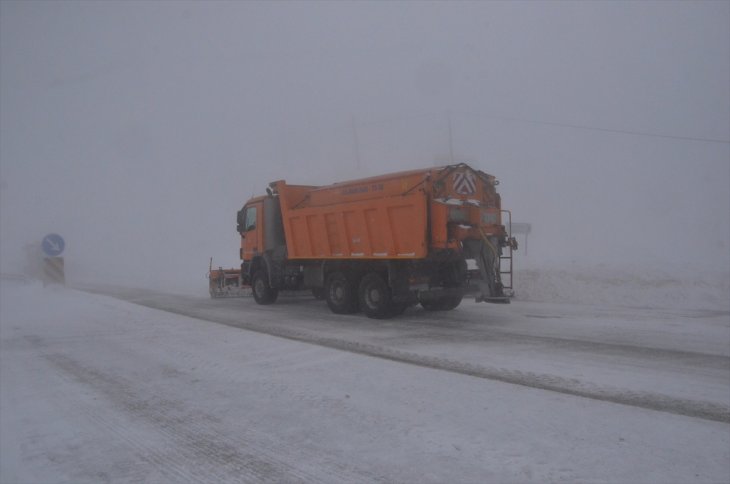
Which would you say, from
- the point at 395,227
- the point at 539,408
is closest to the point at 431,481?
the point at 539,408

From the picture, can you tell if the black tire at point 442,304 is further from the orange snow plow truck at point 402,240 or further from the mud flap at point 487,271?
the mud flap at point 487,271

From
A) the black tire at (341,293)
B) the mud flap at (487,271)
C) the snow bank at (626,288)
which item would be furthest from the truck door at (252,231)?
the snow bank at (626,288)

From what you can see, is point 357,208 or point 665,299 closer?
point 357,208

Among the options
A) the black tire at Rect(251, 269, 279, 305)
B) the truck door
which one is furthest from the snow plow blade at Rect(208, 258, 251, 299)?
the black tire at Rect(251, 269, 279, 305)

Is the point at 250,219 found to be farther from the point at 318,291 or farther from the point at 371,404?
the point at 371,404

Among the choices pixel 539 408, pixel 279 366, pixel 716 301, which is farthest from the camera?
pixel 716 301

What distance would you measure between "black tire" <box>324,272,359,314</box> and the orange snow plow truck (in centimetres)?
2

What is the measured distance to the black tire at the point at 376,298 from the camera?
1188 cm

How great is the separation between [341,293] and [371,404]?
7499 millimetres

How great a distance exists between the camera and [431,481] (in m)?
3.87

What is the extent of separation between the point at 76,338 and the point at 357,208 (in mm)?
5839

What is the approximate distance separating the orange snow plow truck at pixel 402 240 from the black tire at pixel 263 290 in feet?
5.22

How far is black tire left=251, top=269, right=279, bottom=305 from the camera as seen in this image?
15641mm

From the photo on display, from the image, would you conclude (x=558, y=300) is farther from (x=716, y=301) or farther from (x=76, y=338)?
(x=76, y=338)
